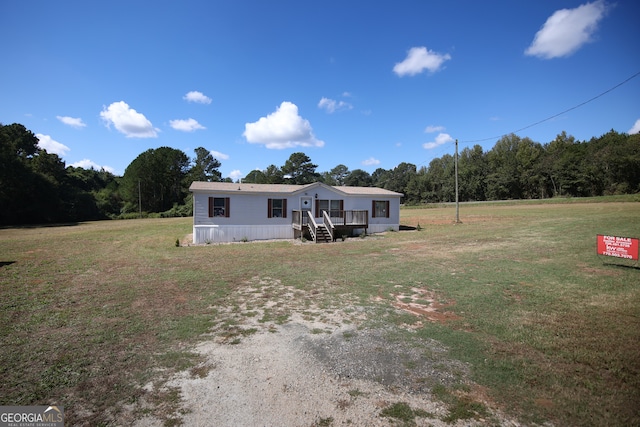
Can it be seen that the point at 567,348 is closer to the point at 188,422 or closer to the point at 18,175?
the point at 188,422

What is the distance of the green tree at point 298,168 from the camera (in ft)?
247

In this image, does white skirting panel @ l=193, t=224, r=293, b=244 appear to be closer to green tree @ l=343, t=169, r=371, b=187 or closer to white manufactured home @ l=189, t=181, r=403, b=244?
white manufactured home @ l=189, t=181, r=403, b=244

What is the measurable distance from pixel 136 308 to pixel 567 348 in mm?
8188

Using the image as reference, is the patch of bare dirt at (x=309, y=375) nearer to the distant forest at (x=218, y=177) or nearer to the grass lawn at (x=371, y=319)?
the grass lawn at (x=371, y=319)

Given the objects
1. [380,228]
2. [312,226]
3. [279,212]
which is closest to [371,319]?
[312,226]

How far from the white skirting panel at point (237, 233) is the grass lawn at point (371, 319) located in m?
4.80

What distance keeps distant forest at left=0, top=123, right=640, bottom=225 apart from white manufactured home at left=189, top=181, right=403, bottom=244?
98.0 feet

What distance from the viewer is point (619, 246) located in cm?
918

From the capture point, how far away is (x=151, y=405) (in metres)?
3.37

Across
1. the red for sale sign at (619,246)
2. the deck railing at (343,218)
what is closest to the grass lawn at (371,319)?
the red for sale sign at (619,246)

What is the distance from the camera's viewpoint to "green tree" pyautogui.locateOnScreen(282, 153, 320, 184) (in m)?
→ 75.3

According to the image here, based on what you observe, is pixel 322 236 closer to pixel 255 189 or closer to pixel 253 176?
pixel 255 189

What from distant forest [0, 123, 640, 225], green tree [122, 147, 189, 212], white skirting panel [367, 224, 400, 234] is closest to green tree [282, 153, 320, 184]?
distant forest [0, 123, 640, 225]

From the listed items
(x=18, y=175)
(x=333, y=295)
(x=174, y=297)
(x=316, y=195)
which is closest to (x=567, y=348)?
(x=333, y=295)
